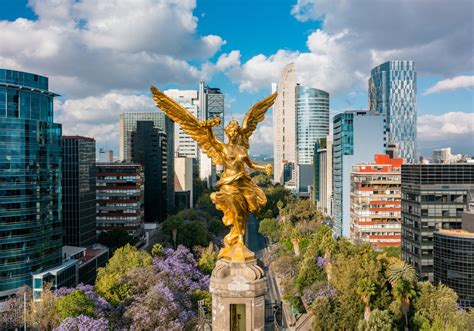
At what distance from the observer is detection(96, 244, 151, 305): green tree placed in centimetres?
4206

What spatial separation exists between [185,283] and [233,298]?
29.1 meters

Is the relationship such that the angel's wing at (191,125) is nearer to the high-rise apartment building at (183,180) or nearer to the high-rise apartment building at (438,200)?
the high-rise apartment building at (438,200)

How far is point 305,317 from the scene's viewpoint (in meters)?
58.5

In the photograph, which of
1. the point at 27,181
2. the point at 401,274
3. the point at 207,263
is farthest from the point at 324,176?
the point at 27,181

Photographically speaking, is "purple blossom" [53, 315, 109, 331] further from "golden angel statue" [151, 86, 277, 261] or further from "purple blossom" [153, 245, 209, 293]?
"golden angel statue" [151, 86, 277, 261]

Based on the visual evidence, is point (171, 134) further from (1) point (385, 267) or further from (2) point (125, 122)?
(1) point (385, 267)

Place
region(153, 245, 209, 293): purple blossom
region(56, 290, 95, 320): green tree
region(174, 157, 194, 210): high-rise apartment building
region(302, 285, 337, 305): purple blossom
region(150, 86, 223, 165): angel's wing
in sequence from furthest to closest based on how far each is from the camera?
region(174, 157, 194, 210): high-rise apartment building < region(302, 285, 337, 305): purple blossom < region(153, 245, 209, 293): purple blossom < region(56, 290, 95, 320): green tree < region(150, 86, 223, 165): angel's wing

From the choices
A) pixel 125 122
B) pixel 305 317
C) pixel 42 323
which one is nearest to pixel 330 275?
pixel 305 317

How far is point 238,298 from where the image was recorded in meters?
17.7

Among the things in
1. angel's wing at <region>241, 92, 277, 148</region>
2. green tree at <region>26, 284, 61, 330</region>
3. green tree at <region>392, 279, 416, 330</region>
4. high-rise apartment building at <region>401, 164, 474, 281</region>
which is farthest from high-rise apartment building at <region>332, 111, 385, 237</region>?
angel's wing at <region>241, 92, 277, 148</region>

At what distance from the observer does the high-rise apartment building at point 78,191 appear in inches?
2761

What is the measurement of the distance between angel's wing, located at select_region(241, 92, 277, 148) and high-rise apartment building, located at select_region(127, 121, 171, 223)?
90.4 metres

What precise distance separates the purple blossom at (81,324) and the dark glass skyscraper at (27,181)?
22.8 m

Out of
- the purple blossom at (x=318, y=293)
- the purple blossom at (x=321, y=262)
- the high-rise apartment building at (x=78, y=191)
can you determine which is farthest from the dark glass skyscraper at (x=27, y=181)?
the purple blossom at (x=321, y=262)
